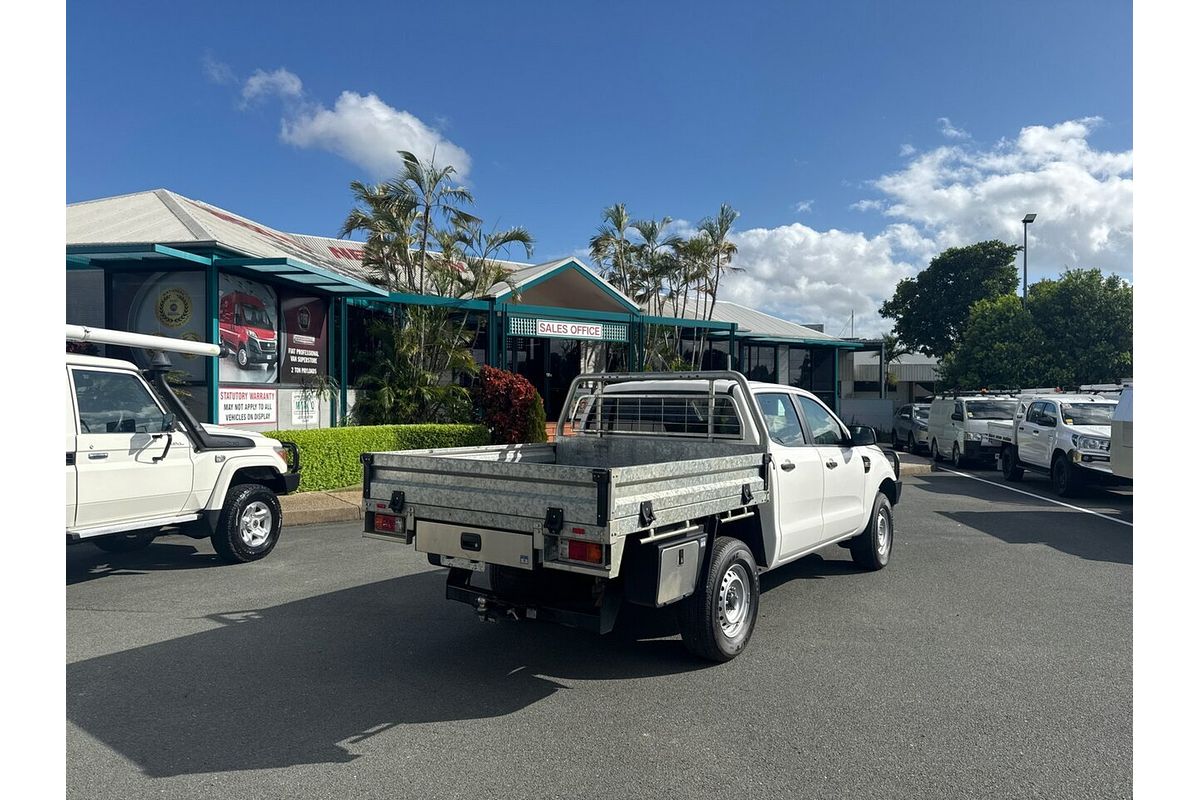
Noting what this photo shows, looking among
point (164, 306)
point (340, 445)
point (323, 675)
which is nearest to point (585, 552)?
point (323, 675)

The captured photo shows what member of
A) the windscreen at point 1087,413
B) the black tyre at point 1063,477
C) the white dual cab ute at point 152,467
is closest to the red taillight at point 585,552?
the white dual cab ute at point 152,467

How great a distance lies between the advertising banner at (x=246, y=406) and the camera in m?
13.4

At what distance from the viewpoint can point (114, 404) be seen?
7.03 m

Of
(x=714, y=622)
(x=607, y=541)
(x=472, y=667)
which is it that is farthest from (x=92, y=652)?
(x=714, y=622)

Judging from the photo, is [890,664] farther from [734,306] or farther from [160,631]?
[734,306]

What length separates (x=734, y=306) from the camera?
3253 centimetres

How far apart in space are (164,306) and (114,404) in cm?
765

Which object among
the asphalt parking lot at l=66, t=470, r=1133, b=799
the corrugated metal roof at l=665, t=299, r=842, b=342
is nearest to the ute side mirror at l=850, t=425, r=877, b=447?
the asphalt parking lot at l=66, t=470, r=1133, b=799

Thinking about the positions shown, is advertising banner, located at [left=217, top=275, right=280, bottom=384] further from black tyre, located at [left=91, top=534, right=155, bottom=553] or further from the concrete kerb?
black tyre, located at [left=91, top=534, right=155, bottom=553]

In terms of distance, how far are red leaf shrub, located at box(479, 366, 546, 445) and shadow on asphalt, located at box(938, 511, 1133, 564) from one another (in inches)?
311

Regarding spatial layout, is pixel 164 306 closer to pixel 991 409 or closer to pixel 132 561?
pixel 132 561

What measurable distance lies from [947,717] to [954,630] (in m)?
1.80

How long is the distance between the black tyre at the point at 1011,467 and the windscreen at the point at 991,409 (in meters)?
2.66

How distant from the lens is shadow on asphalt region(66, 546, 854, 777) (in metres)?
4.01
